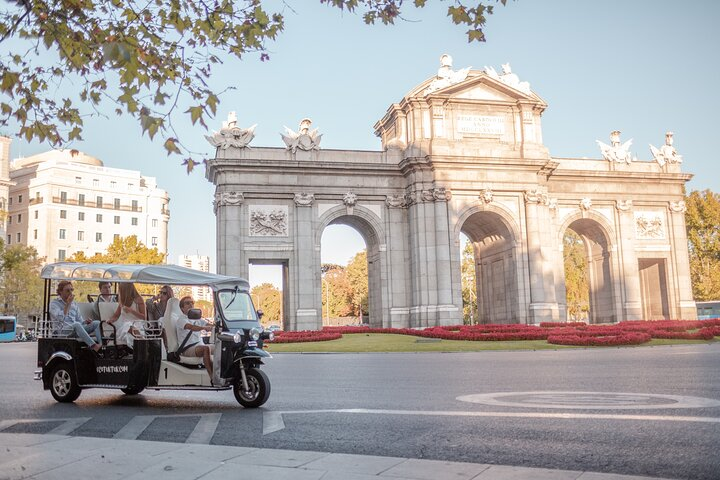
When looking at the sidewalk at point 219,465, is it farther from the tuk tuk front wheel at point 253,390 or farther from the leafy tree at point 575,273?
the leafy tree at point 575,273

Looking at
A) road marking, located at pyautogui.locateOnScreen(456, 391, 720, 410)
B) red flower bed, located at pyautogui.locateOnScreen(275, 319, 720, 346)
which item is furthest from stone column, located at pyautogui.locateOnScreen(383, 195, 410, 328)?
road marking, located at pyautogui.locateOnScreen(456, 391, 720, 410)

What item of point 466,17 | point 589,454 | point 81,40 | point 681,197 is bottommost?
point 589,454

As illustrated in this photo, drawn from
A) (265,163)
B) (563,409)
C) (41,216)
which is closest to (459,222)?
(265,163)

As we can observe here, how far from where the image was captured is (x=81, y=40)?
7.89 meters

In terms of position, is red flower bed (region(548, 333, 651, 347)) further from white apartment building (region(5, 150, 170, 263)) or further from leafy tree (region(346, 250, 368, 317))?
white apartment building (region(5, 150, 170, 263))

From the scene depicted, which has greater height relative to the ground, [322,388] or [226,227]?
[226,227]

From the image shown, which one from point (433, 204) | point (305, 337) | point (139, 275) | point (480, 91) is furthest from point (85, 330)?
point (480, 91)

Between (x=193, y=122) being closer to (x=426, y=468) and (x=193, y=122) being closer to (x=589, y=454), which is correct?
(x=426, y=468)

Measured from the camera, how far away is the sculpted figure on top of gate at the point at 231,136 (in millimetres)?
42656

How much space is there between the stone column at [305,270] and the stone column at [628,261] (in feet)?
75.3

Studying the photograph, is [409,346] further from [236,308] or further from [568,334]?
[236,308]

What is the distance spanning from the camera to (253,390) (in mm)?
11141

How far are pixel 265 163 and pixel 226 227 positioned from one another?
16.0 ft

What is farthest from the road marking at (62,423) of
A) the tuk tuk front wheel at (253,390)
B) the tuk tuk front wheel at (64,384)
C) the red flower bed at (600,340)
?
the red flower bed at (600,340)
